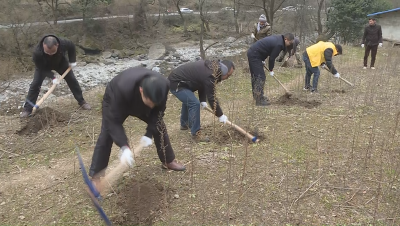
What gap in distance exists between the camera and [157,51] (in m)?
21.3

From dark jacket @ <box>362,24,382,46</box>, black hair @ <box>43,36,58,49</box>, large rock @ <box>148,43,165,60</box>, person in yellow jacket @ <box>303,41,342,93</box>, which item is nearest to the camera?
black hair @ <box>43,36,58,49</box>

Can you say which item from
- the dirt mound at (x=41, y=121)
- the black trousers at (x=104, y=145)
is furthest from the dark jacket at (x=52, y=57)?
the black trousers at (x=104, y=145)

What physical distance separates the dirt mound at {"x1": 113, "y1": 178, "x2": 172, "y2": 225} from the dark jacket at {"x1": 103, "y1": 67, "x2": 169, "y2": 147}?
1.95ft

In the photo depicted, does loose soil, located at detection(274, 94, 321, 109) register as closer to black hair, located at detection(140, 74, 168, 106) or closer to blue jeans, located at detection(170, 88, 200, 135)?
blue jeans, located at detection(170, 88, 200, 135)

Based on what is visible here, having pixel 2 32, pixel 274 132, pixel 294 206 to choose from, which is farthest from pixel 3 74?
pixel 294 206

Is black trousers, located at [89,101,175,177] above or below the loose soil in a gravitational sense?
above

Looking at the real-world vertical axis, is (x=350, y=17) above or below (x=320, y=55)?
below

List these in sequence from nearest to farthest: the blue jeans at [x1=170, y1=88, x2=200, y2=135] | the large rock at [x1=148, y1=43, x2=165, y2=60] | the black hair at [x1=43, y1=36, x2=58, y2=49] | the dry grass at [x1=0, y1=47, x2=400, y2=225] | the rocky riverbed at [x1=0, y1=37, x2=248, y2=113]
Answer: the dry grass at [x1=0, y1=47, x2=400, y2=225] < the blue jeans at [x1=170, y1=88, x2=200, y2=135] < the black hair at [x1=43, y1=36, x2=58, y2=49] < the rocky riverbed at [x1=0, y1=37, x2=248, y2=113] < the large rock at [x1=148, y1=43, x2=165, y2=60]

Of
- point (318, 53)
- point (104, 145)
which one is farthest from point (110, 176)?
point (318, 53)

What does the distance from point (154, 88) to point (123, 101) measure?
43 cm

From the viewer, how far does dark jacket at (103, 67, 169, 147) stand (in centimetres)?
275

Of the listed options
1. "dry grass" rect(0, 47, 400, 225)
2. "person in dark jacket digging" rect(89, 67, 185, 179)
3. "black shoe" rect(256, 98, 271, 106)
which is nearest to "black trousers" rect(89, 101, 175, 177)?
"person in dark jacket digging" rect(89, 67, 185, 179)

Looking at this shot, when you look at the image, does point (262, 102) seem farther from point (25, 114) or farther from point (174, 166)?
point (25, 114)

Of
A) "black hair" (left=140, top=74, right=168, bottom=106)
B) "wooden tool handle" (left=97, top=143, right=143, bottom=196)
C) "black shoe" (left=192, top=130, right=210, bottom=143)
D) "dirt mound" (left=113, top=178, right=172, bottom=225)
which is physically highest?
"black hair" (left=140, top=74, right=168, bottom=106)
